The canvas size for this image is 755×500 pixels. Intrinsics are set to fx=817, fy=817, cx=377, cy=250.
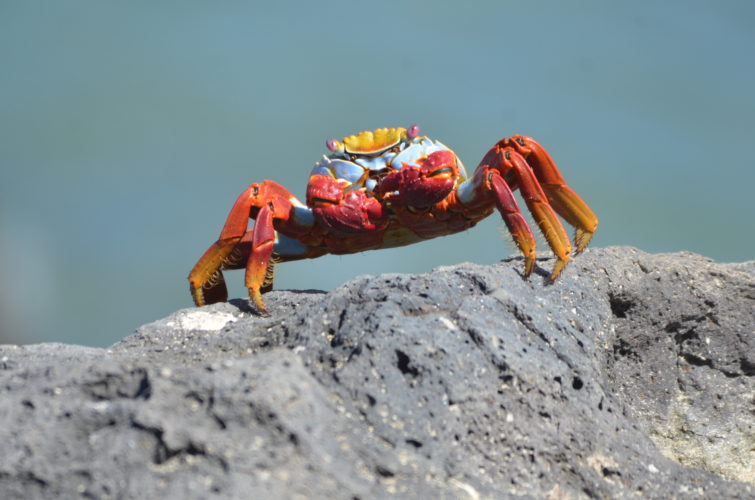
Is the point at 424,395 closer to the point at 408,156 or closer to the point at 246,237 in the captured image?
the point at 246,237

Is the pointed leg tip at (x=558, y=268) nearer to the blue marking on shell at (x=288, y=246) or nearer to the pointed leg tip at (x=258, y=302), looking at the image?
the pointed leg tip at (x=258, y=302)

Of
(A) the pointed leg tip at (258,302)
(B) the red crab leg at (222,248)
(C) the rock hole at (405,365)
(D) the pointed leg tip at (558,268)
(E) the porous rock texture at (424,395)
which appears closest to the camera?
Answer: (E) the porous rock texture at (424,395)

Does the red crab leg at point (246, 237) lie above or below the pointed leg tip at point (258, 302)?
above

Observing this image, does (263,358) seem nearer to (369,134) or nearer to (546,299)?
(546,299)

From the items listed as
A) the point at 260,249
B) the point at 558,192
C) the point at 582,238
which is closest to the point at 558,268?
the point at 582,238

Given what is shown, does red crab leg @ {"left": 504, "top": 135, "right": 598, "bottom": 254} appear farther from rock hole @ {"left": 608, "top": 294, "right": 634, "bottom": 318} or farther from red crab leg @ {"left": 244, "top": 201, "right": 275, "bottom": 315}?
red crab leg @ {"left": 244, "top": 201, "right": 275, "bottom": 315}

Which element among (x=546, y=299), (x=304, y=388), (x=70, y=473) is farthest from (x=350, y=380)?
(x=546, y=299)

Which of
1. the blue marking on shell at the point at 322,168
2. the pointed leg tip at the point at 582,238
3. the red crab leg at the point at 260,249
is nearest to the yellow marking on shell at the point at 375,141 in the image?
the blue marking on shell at the point at 322,168
